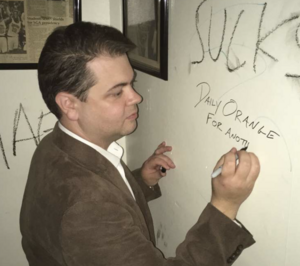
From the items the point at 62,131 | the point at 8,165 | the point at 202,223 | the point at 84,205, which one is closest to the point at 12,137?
the point at 8,165

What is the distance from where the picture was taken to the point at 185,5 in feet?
2.95

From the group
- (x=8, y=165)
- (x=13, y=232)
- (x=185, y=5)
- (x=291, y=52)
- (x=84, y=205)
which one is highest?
(x=185, y=5)

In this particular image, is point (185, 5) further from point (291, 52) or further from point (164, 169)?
point (164, 169)

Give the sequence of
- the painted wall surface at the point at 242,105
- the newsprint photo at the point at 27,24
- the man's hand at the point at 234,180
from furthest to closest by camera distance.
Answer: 1. the newsprint photo at the point at 27,24
2. the man's hand at the point at 234,180
3. the painted wall surface at the point at 242,105

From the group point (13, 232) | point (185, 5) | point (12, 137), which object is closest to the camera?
point (185, 5)

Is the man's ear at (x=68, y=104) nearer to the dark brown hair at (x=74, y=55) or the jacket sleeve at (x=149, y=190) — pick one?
the dark brown hair at (x=74, y=55)

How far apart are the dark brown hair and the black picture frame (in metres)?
0.16

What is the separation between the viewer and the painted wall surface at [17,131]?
5.07ft

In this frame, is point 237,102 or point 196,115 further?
point 196,115

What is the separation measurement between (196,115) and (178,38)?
0.81ft

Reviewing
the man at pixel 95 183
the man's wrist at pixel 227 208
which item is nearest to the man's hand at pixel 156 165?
the man at pixel 95 183

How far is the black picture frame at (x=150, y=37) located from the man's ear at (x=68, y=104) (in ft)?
1.11

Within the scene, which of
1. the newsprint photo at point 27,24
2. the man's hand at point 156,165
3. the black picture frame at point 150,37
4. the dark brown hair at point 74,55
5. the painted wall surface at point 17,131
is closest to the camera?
the dark brown hair at point 74,55

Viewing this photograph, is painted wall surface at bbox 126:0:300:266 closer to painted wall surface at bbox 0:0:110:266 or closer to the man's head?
the man's head
